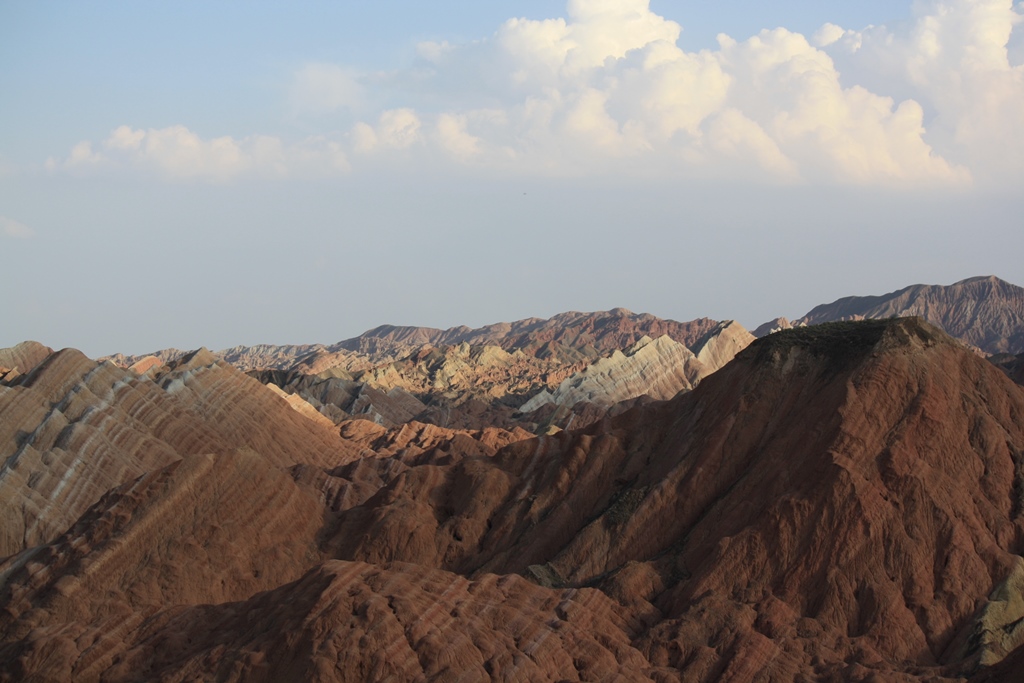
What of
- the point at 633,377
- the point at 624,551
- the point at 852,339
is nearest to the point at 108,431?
the point at 624,551

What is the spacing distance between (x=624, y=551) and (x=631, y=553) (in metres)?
0.28

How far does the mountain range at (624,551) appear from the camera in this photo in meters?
33.9

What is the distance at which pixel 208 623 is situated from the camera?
118 feet

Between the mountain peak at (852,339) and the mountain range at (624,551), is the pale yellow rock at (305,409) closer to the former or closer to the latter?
the mountain range at (624,551)

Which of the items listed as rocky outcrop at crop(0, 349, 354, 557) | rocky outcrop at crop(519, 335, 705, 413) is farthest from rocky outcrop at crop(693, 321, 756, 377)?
rocky outcrop at crop(0, 349, 354, 557)

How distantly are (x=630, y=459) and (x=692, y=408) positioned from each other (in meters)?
3.70

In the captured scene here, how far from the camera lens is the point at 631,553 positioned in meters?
46.1

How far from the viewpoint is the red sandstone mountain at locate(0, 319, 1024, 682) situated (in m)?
34.0

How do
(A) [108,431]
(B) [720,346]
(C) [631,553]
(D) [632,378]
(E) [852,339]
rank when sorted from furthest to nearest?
(B) [720,346] < (D) [632,378] < (A) [108,431] < (E) [852,339] < (C) [631,553]

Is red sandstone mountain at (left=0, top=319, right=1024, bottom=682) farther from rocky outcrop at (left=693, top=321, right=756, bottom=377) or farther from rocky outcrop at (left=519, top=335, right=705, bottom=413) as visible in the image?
rocky outcrop at (left=693, top=321, right=756, bottom=377)

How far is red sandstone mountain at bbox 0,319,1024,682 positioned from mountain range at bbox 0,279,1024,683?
10 centimetres

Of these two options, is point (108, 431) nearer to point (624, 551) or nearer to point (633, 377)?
point (624, 551)

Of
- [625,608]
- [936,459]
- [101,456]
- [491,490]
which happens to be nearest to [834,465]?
[936,459]

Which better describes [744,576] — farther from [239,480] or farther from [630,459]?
→ [239,480]
